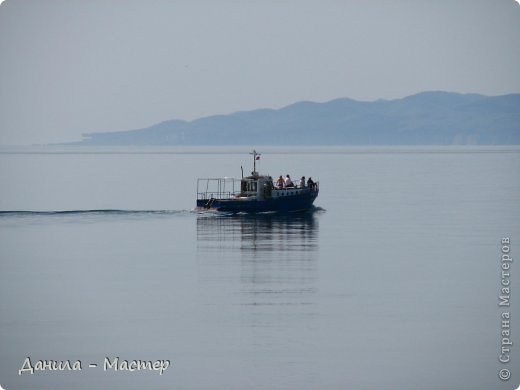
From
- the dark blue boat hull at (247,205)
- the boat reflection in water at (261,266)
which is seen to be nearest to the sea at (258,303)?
the boat reflection in water at (261,266)

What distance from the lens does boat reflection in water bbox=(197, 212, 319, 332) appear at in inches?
1748

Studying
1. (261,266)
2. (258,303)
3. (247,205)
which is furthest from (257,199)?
(258,303)

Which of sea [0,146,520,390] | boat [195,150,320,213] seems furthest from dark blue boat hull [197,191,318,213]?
sea [0,146,520,390]

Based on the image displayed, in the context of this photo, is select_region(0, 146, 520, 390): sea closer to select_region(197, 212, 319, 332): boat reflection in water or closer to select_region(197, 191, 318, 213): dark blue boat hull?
select_region(197, 212, 319, 332): boat reflection in water

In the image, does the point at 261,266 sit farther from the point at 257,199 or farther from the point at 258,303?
the point at 257,199

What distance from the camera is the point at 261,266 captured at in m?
56.4

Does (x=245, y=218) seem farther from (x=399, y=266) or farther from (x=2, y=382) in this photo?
(x=2, y=382)

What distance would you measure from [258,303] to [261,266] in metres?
10.7

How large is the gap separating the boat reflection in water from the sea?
0.52 ft

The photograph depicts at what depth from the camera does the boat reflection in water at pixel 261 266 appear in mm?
44406

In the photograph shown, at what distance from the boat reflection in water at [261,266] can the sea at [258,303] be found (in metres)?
0.16

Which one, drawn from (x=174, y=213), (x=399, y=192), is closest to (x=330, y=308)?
(x=174, y=213)

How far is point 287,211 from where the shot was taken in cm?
9088

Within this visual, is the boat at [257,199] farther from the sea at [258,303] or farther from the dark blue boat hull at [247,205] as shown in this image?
the sea at [258,303]
